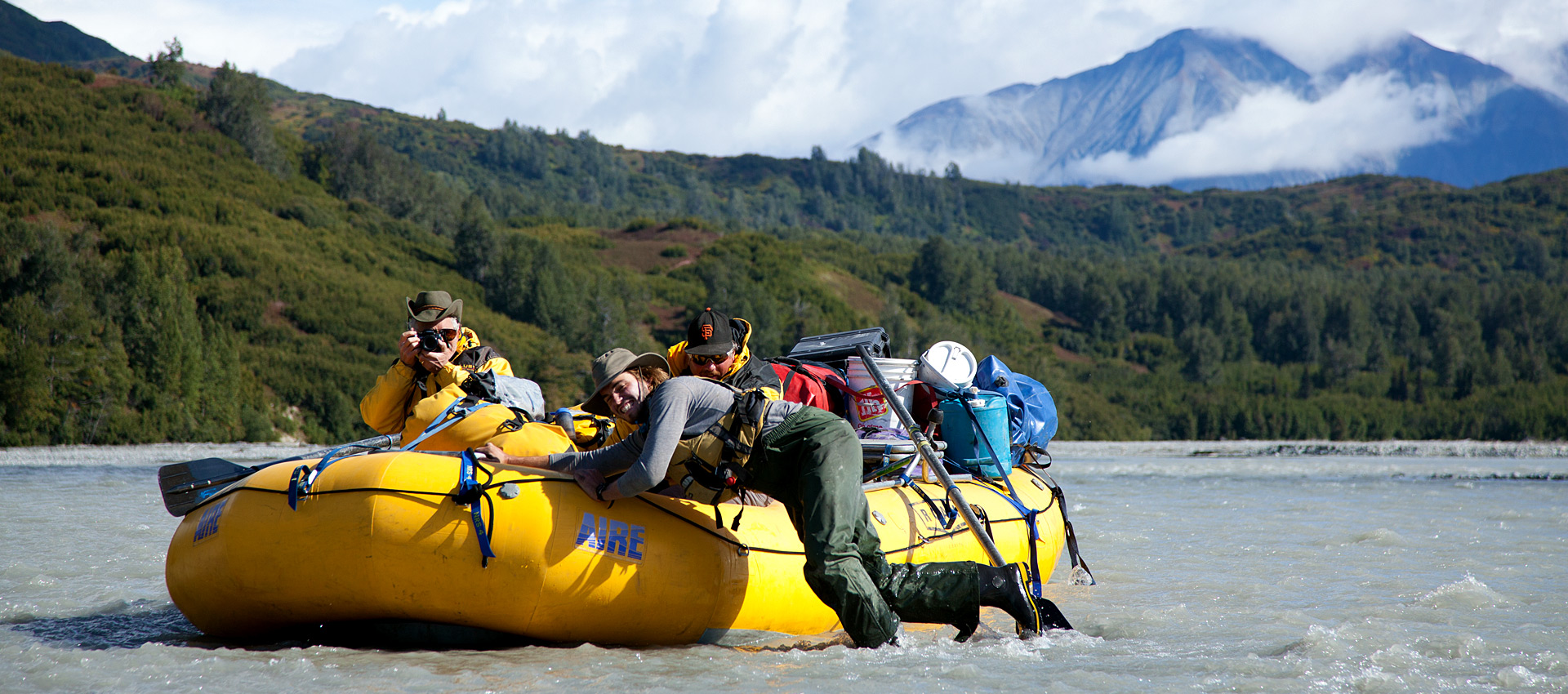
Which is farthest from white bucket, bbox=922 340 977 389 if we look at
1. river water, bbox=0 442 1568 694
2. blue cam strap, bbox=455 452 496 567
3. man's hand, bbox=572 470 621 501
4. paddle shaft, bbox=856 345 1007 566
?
blue cam strap, bbox=455 452 496 567

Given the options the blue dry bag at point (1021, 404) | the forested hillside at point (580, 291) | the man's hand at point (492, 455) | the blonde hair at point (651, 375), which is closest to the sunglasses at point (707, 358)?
the blonde hair at point (651, 375)

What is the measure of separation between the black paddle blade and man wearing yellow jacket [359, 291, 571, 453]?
28.5 inches

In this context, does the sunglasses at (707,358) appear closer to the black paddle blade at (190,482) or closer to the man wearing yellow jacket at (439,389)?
the man wearing yellow jacket at (439,389)

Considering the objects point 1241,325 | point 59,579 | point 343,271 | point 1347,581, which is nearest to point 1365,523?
point 1347,581

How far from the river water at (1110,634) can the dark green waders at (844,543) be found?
0.19 metres

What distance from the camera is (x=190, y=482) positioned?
538 centimetres

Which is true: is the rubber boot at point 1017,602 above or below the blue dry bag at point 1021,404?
below

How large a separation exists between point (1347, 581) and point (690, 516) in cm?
487

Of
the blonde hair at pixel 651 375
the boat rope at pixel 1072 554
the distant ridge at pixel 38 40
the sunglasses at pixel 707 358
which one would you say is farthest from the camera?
the distant ridge at pixel 38 40

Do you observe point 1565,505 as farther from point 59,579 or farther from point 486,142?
point 486,142

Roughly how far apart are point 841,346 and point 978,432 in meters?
1.09

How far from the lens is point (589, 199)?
135m

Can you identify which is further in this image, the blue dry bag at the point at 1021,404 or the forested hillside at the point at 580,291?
the forested hillside at the point at 580,291

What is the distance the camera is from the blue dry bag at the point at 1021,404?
7777 millimetres
